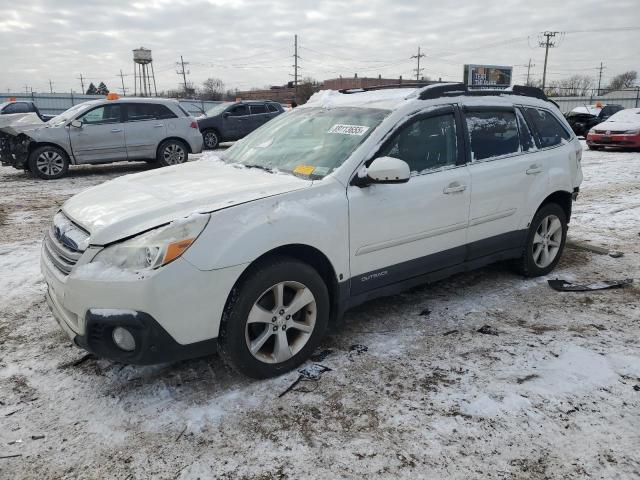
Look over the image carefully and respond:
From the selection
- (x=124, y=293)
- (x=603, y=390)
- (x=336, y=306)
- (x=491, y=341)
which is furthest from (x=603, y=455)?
(x=124, y=293)

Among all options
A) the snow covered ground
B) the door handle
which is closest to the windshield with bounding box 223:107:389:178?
the door handle

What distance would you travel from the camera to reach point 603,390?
114 inches

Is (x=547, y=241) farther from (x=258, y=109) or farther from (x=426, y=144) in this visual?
(x=258, y=109)

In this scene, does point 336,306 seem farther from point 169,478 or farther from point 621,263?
point 621,263

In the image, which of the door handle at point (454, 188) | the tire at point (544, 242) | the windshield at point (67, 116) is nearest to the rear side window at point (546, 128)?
the tire at point (544, 242)

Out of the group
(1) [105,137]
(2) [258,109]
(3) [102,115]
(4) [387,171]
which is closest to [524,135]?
(4) [387,171]

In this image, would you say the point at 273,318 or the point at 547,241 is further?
the point at 547,241

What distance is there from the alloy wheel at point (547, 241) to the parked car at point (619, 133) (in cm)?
1308

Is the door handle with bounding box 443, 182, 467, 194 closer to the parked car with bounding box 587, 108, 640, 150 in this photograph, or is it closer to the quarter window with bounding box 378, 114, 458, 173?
the quarter window with bounding box 378, 114, 458, 173

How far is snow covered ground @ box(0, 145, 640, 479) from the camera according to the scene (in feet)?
7.72

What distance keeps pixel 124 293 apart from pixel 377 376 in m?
1.57

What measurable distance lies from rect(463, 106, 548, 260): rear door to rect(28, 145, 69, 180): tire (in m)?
9.55

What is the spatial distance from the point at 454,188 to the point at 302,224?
4.65 ft

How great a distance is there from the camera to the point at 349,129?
3602 millimetres
